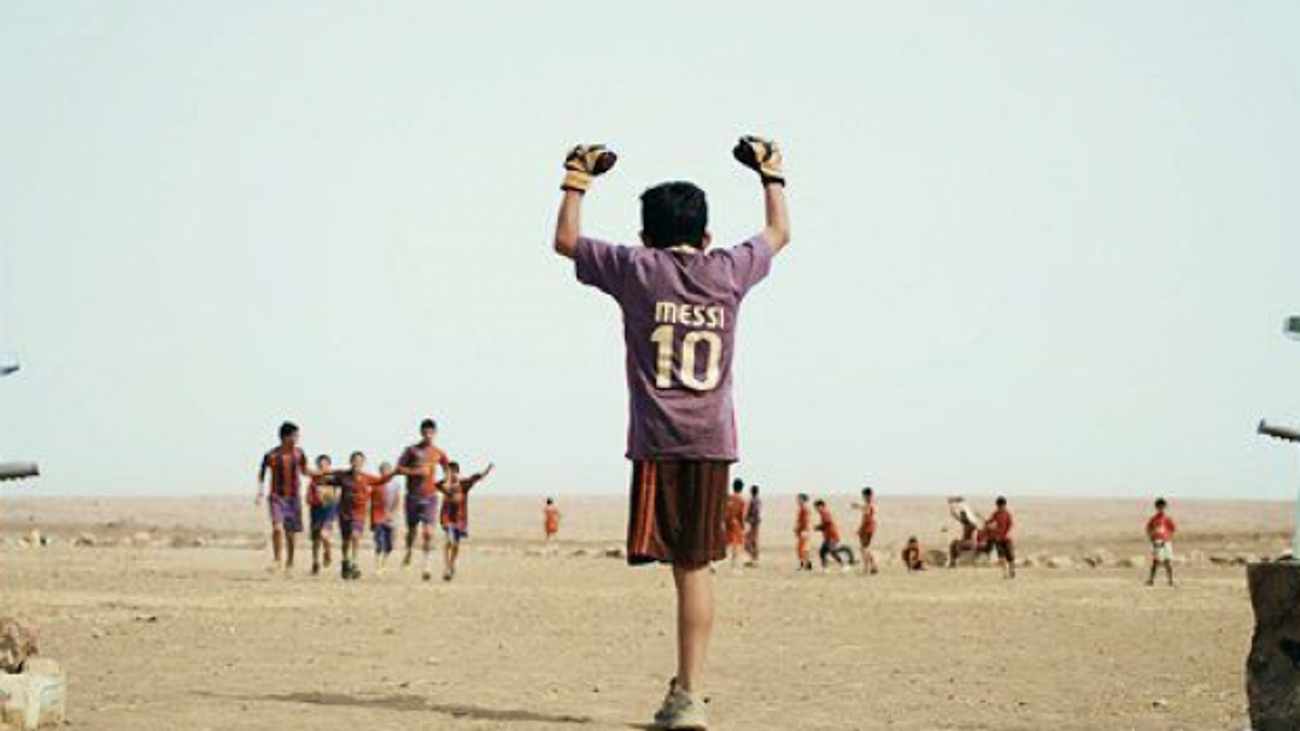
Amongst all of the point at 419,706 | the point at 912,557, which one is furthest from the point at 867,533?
the point at 419,706

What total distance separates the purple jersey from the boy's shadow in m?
1.40

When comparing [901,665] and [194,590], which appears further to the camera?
[194,590]

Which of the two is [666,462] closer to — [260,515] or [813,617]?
[813,617]

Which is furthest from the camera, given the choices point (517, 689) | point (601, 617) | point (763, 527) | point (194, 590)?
point (763, 527)

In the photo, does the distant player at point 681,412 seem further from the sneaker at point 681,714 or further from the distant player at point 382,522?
the distant player at point 382,522

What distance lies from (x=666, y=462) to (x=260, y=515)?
78.5 meters

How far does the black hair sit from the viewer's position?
827cm

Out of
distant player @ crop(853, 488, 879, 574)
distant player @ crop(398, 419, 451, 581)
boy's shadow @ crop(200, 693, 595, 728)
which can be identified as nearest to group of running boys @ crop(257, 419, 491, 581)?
distant player @ crop(398, 419, 451, 581)

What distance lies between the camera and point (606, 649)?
13.2 metres

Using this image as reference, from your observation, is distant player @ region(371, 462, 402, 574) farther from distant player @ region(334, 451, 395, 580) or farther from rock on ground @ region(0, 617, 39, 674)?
rock on ground @ region(0, 617, 39, 674)

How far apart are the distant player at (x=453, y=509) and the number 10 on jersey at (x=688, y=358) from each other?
695 inches

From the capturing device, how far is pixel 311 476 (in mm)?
25750

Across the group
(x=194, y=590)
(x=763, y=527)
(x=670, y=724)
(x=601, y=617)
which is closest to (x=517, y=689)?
(x=670, y=724)

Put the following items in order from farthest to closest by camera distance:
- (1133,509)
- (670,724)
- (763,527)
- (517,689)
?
(1133,509) < (763,527) < (517,689) < (670,724)
